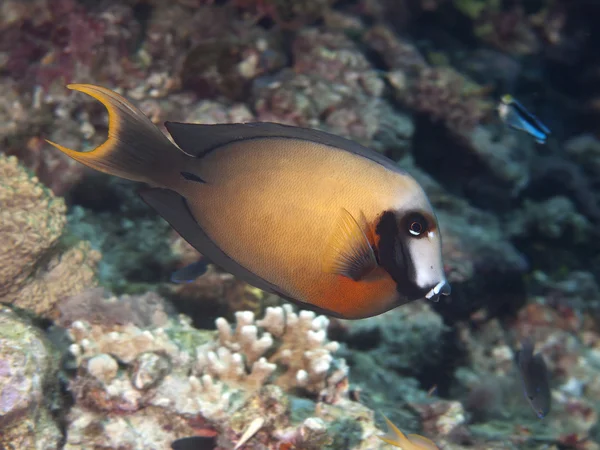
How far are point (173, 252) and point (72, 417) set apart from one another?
6.21ft

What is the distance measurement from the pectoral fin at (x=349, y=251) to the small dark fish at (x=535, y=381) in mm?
2998

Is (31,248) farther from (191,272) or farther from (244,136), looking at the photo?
(244,136)

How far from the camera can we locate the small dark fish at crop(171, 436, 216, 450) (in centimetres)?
255

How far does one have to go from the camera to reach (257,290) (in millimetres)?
3822

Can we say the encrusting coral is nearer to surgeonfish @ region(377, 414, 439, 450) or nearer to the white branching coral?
the white branching coral

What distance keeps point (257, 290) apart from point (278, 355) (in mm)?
687

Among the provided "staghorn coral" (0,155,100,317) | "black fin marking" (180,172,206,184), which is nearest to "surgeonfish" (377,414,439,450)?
"black fin marking" (180,172,206,184)

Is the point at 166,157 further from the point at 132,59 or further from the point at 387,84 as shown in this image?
the point at 387,84

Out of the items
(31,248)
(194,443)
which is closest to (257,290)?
(194,443)

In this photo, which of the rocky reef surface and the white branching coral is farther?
the white branching coral

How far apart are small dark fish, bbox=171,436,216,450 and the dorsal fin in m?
1.62

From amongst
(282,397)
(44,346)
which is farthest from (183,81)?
(282,397)

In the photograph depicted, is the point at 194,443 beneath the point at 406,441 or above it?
beneath

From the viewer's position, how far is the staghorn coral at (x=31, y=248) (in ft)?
9.57
